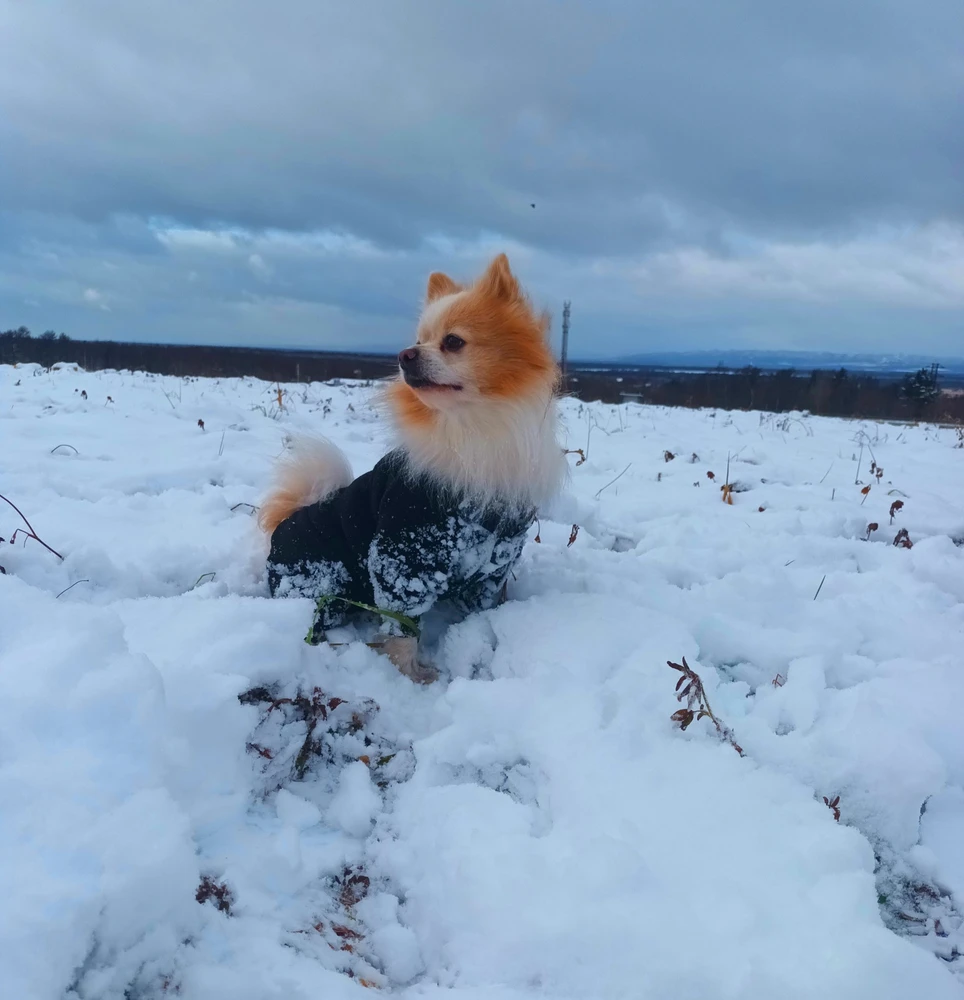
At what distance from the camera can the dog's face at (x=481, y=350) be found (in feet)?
8.73

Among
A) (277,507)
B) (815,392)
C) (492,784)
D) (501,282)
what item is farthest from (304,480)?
(815,392)

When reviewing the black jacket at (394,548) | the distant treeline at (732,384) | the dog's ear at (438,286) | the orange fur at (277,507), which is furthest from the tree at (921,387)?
the orange fur at (277,507)

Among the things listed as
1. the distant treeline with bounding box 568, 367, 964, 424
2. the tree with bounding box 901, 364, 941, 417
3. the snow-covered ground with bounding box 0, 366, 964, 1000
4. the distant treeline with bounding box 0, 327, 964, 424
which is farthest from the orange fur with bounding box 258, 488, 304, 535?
the tree with bounding box 901, 364, 941, 417

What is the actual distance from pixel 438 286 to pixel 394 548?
1509 mm

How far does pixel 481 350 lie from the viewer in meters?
2.72

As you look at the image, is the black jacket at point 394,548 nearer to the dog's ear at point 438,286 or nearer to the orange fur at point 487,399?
the orange fur at point 487,399

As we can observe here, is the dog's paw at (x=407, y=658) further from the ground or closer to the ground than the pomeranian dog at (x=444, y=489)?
closer to the ground

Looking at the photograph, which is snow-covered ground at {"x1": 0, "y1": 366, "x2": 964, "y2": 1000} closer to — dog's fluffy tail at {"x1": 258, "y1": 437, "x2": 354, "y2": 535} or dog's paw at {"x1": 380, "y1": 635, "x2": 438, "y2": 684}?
dog's paw at {"x1": 380, "y1": 635, "x2": 438, "y2": 684}

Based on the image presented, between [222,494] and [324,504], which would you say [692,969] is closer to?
[324,504]

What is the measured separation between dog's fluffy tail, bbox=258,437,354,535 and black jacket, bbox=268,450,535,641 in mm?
266

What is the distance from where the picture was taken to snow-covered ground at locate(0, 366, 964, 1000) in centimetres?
121

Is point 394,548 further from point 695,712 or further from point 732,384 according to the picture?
point 732,384

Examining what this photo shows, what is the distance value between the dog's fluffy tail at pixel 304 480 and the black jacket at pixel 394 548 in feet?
0.87

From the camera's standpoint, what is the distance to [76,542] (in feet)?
9.66
